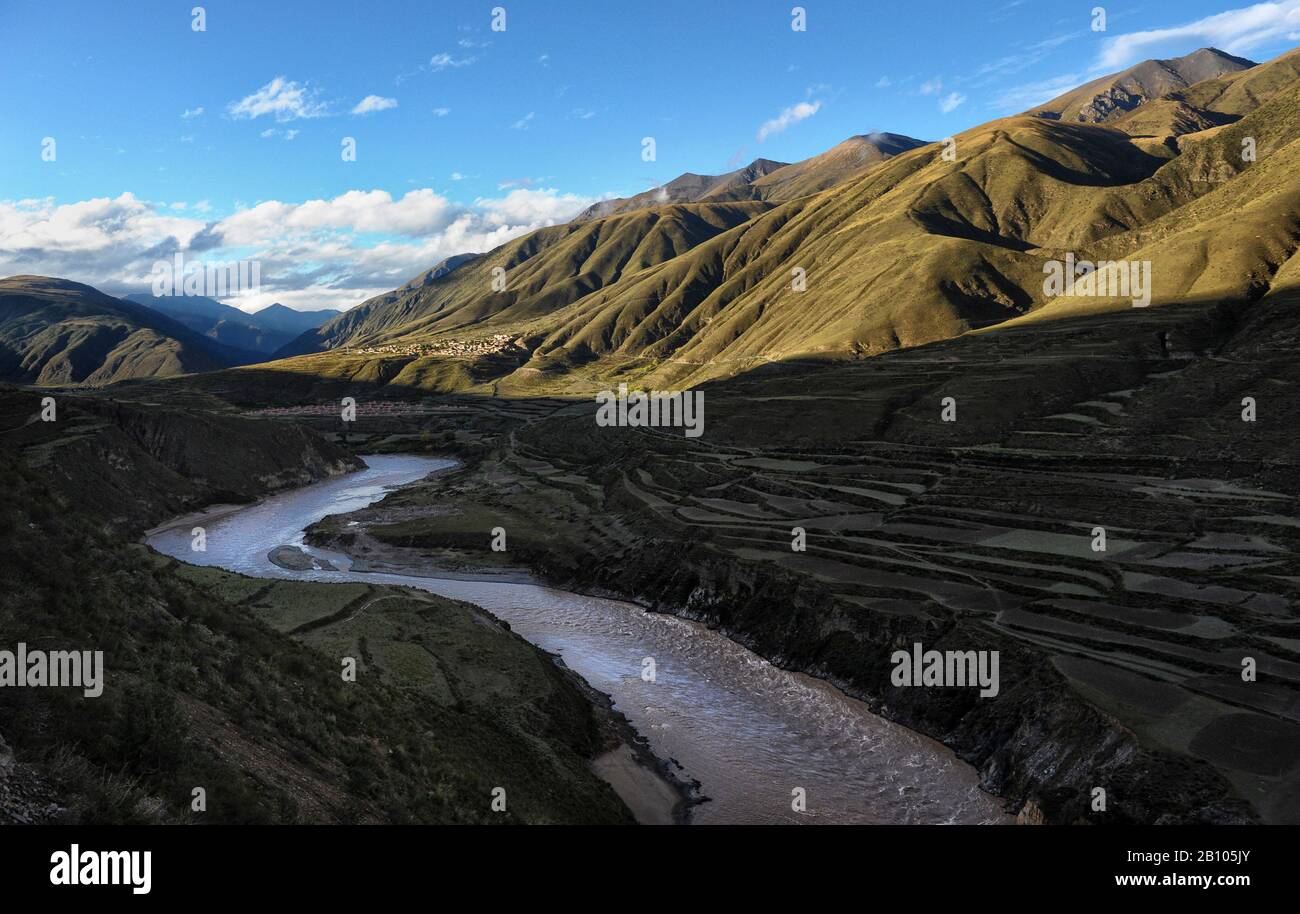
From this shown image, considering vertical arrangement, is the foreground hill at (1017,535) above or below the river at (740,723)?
above

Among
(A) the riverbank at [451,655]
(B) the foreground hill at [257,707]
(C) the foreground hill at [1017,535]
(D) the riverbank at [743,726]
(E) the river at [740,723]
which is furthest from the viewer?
(A) the riverbank at [451,655]

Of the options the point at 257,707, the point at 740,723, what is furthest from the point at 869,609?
the point at 257,707

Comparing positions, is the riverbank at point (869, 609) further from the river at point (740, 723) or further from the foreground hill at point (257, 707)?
the foreground hill at point (257, 707)

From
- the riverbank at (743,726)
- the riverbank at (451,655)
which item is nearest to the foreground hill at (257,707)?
the riverbank at (451,655)

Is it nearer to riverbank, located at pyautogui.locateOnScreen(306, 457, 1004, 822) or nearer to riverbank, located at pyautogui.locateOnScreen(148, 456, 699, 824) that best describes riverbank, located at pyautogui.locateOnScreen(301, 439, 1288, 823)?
riverbank, located at pyautogui.locateOnScreen(306, 457, 1004, 822)

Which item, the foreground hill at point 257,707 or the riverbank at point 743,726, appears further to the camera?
the riverbank at point 743,726

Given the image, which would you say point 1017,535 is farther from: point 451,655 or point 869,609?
point 451,655

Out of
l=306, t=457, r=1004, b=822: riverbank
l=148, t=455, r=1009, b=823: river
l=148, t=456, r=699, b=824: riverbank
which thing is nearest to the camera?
l=148, t=455, r=1009, b=823: river

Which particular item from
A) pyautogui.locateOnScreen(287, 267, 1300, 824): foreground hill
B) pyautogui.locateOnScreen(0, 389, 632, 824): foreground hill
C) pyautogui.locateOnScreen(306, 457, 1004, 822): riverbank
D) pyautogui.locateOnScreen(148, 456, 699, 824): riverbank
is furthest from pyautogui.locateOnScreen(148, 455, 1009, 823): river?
pyautogui.locateOnScreen(0, 389, 632, 824): foreground hill

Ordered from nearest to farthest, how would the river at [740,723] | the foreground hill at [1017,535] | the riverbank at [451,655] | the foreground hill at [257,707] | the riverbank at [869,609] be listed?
1. the foreground hill at [257,707]
2. the riverbank at [869,609]
3. the foreground hill at [1017,535]
4. the river at [740,723]
5. the riverbank at [451,655]
